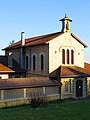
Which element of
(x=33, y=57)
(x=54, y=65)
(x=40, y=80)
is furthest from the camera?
(x=33, y=57)

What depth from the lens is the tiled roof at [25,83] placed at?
85.3ft

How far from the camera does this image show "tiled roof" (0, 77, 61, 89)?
26.0m

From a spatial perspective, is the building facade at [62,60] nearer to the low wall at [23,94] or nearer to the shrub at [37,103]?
the low wall at [23,94]

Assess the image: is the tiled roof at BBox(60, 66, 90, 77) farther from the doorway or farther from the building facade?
the doorway

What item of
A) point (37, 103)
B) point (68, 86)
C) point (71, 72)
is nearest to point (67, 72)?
point (71, 72)

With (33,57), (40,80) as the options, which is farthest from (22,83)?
(33,57)

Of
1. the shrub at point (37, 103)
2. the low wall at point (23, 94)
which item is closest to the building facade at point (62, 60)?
the low wall at point (23, 94)

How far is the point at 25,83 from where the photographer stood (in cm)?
2764

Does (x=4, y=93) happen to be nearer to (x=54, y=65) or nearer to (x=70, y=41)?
(x=54, y=65)

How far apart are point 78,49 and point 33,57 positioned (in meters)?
6.32

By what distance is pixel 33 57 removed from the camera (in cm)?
3412

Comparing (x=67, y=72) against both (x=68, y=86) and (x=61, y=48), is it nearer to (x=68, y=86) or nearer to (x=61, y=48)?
(x=68, y=86)

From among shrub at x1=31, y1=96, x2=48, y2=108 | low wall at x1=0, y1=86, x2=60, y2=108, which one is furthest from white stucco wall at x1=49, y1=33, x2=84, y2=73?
shrub at x1=31, y1=96, x2=48, y2=108

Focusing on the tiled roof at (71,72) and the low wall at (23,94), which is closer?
the low wall at (23,94)
